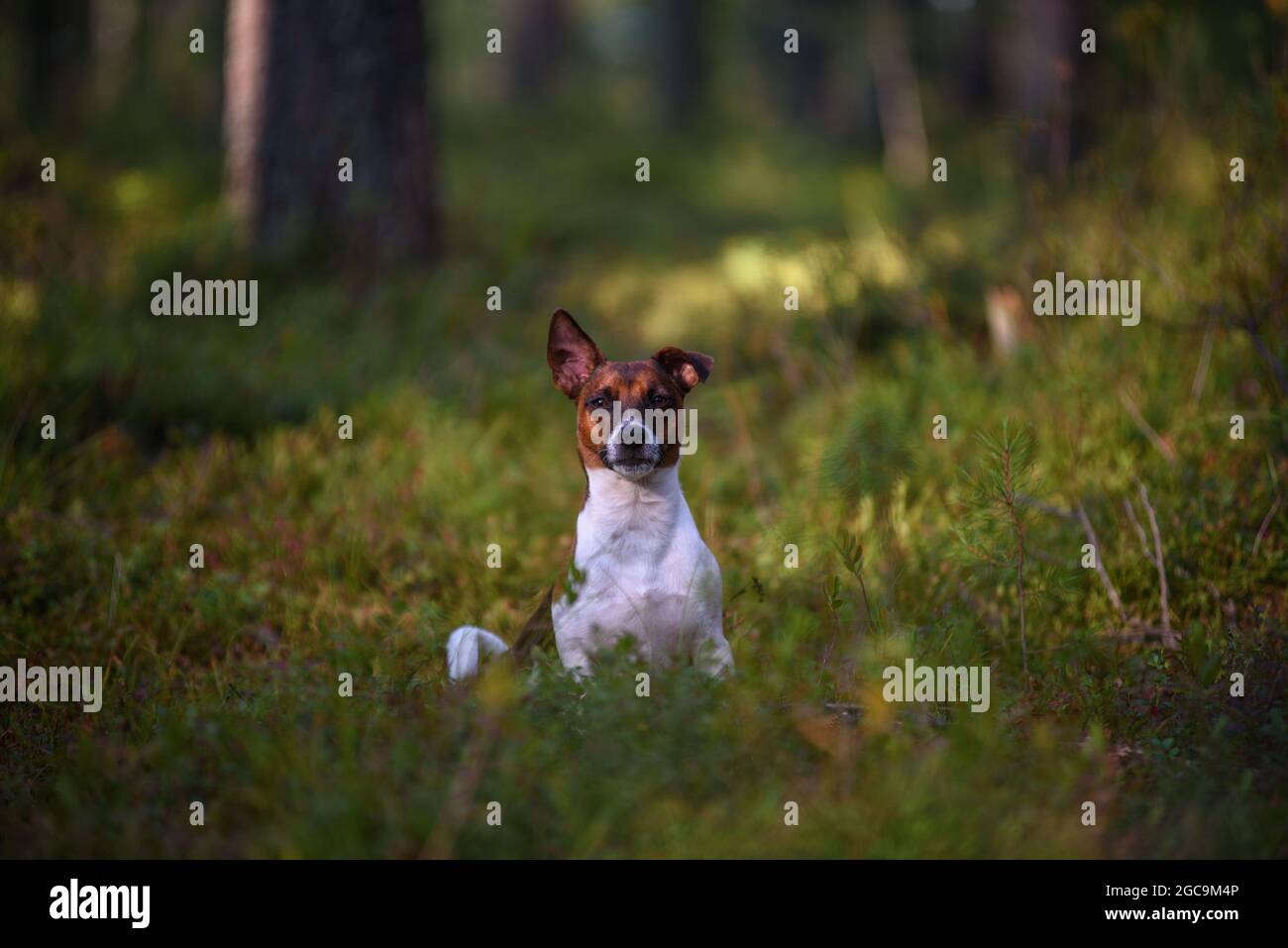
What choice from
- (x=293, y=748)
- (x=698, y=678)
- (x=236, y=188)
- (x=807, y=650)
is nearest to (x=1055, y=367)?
(x=807, y=650)

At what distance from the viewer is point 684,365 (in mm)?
4871

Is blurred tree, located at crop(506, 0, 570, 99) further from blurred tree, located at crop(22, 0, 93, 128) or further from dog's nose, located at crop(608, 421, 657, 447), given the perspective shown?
dog's nose, located at crop(608, 421, 657, 447)

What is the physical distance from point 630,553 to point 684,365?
2.97 ft

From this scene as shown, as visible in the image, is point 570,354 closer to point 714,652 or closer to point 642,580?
point 642,580

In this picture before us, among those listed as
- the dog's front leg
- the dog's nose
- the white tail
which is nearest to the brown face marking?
the dog's nose

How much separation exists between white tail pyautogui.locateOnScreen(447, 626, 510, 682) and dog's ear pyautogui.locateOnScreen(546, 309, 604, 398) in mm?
1118

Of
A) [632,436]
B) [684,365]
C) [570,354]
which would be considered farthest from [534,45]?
[632,436]

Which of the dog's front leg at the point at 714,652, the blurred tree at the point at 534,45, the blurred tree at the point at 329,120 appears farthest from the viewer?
the blurred tree at the point at 534,45

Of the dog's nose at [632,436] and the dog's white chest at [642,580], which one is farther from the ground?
the dog's nose at [632,436]

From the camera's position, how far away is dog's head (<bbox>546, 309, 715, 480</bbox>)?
4.33 meters

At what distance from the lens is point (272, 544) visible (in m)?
5.64

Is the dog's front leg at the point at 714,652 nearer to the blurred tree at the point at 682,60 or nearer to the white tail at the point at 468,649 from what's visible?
the white tail at the point at 468,649

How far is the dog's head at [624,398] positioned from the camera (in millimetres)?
4332

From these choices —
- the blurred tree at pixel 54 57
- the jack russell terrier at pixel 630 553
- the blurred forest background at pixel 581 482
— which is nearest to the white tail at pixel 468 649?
the jack russell terrier at pixel 630 553
